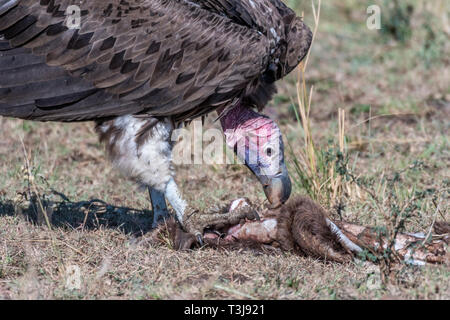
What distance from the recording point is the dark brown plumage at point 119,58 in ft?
13.4

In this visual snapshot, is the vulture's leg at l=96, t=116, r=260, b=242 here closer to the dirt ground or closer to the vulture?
the vulture

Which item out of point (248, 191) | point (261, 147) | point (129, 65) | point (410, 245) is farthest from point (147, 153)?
point (410, 245)

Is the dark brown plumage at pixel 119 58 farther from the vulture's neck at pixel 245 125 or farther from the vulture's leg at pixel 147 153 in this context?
the vulture's neck at pixel 245 125

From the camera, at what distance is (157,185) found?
13.9 ft

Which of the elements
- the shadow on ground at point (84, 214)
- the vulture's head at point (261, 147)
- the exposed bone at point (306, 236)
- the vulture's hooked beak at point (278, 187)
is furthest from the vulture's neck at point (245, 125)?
the shadow on ground at point (84, 214)

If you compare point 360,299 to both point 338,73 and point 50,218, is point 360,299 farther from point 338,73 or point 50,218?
point 338,73

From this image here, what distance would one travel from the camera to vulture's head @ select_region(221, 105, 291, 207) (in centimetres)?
420

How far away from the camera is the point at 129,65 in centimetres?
414

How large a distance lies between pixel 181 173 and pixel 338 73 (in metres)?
3.03

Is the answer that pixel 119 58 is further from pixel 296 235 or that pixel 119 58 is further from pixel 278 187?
pixel 296 235

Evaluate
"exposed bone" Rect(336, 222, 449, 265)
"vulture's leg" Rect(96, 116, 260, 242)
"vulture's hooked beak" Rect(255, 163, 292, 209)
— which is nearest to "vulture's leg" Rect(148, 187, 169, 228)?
"vulture's leg" Rect(96, 116, 260, 242)

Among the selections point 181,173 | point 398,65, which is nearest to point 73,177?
point 181,173

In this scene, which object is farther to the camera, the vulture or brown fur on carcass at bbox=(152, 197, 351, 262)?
the vulture

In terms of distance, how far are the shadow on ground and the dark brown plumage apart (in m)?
0.72
